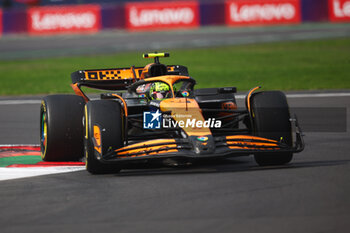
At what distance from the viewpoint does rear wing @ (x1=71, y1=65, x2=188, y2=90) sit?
11070 mm

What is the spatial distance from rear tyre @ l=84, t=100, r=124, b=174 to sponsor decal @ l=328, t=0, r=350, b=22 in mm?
34441

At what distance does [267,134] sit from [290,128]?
0.88 feet

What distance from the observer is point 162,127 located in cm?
856

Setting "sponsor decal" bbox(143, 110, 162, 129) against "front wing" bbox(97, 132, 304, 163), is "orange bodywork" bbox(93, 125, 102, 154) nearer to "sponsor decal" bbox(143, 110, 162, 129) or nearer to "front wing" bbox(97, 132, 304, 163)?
"front wing" bbox(97, 132, 304, 163)

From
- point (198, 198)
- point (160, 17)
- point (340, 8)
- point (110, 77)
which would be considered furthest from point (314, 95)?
point (160, 17)

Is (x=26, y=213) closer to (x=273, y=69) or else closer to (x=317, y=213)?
(x=317, y=213)

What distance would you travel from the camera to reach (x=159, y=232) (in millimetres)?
5727

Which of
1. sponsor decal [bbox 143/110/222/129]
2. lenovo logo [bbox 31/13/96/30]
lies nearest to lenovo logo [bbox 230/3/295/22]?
lenovo logo [bbox 31/13/96/30]

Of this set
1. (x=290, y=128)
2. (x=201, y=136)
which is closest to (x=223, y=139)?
(x=201, y=136)

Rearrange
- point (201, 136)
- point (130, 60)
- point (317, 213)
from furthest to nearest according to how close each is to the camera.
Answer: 1. point (130, 60)
2. point (201, 136)
3. point (317, 213)

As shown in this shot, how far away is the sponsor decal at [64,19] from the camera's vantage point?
4481cm

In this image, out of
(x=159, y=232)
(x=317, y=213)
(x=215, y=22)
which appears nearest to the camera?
(x=159, y=232)

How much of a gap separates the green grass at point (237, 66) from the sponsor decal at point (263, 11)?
395 inches

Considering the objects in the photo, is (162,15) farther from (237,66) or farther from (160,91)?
(160,91)
